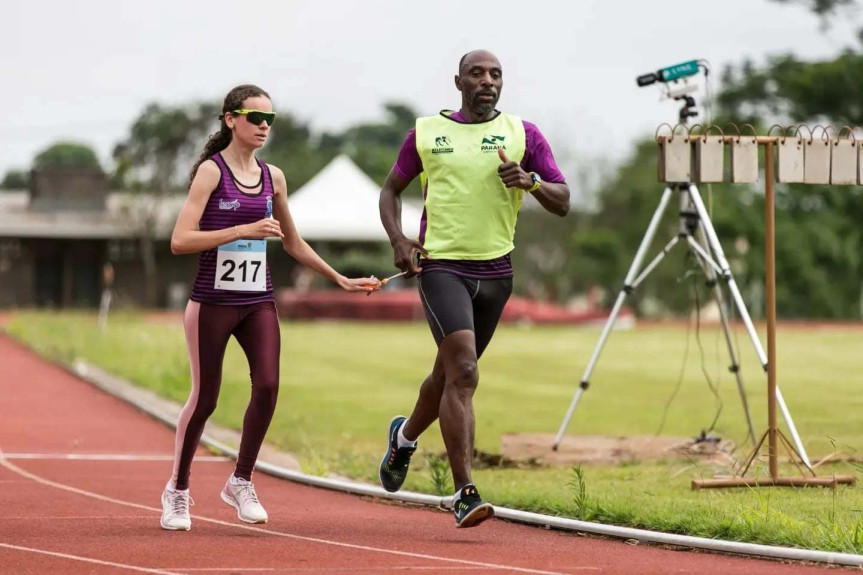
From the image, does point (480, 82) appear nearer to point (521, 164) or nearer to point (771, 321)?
point (521, 164)

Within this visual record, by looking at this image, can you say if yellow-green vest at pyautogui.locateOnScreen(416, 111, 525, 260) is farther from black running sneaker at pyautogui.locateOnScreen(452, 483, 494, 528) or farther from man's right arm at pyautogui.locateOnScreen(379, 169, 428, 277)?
black running sneaker at pyautogui.locateOnScreen(452, 483, 494, 528)

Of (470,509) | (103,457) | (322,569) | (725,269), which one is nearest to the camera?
(322,569)

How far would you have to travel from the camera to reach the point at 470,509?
26.2 feet

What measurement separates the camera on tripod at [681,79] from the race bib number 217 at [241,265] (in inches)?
196

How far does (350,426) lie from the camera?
677 inches

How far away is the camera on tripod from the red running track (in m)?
4.09

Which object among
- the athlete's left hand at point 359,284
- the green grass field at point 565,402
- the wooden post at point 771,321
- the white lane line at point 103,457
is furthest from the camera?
the white lane line at point 103,457

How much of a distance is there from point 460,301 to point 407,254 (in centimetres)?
38

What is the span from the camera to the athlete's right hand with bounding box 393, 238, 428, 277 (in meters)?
8.62

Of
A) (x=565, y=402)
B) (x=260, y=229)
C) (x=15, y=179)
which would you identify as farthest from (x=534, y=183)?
(x=15, y=179)

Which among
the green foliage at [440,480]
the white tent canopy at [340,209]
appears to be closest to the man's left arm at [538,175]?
the green foliage at [440,480]

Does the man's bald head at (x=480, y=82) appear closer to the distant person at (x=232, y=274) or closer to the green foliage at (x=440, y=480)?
the distant person at (x=232, y=274)

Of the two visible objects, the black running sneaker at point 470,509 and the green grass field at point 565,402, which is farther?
the green grass field at point 565,402

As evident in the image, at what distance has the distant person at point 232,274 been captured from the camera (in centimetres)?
840
